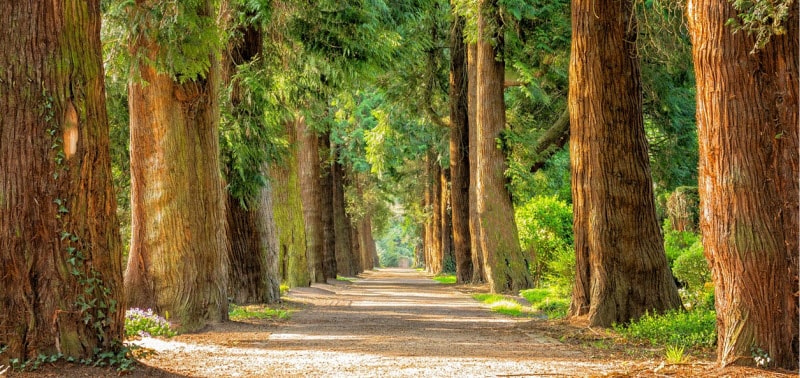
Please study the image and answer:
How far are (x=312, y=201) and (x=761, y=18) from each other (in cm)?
2373

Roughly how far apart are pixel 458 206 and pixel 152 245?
1919cm

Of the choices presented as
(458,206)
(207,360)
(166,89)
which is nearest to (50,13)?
(207,360)

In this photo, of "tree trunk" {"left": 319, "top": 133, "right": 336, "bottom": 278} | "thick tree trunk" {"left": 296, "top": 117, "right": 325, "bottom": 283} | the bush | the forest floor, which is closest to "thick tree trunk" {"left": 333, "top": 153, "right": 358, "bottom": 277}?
"tree trunk" {"left": 319, "top": 133, "right": 336, "bottom": 278}

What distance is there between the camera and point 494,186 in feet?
78.3

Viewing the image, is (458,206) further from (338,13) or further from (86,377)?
(86,377)

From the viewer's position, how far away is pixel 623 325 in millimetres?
13188

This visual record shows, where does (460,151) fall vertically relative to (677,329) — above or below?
above

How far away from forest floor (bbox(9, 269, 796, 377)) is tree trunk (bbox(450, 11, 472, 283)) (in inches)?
541

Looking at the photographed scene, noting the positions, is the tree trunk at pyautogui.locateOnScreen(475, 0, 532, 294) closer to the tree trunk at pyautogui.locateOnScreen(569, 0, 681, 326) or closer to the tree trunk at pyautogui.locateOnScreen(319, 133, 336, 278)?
the tree trunk at pyautogui.locateOnScreen(569, 0, 681, 326)

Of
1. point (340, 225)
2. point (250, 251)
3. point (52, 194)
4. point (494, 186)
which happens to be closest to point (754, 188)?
point (52, 194)

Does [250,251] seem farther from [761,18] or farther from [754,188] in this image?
[761,18]

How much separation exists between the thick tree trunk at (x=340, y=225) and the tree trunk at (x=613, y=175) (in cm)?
2425

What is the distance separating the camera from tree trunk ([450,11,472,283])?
29.6 meters

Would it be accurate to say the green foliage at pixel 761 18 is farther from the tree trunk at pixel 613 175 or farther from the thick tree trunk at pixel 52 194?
the thick tree trunk at pixel 52 194
